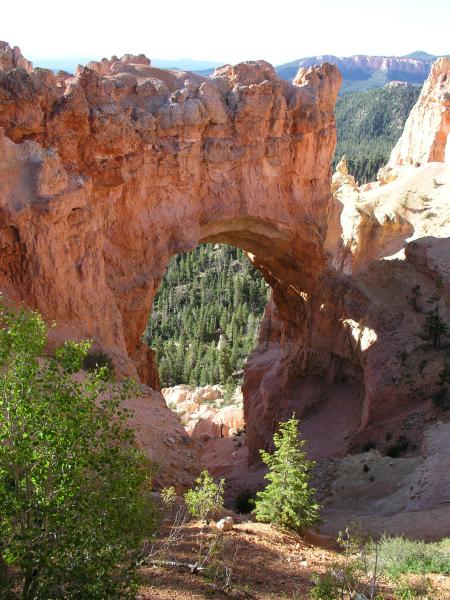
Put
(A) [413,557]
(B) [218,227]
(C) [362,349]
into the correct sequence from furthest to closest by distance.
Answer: (C) [362,349] < (B) [218,227] < (A) [413,557]

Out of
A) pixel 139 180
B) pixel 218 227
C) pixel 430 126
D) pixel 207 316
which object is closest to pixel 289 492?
pixel 139 180

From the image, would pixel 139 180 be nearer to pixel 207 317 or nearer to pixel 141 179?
pixel 141 179

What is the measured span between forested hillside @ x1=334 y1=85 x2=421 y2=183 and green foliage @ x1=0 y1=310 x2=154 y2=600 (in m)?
121

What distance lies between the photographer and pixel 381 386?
22594 mm

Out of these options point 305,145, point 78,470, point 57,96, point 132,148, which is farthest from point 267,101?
point 78,470

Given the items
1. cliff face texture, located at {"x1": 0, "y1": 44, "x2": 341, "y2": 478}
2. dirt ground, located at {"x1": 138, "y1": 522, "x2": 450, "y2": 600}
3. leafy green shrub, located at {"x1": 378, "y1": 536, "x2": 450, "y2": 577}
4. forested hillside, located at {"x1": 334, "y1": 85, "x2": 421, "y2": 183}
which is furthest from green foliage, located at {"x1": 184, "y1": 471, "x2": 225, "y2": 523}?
forested hillside, located at {"x1": 334, "y1": 85, "x2": 421, "y2": 183}

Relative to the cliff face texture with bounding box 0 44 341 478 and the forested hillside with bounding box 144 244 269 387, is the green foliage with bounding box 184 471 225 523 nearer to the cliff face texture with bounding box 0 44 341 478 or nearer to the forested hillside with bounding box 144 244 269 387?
the cliff face texture with bounding box 0 44 341 478

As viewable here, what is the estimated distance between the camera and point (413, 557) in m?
10.4

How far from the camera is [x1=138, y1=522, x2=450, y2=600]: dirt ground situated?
8.13 meters

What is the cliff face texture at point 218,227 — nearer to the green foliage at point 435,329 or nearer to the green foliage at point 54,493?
the green foliage at point 435,329

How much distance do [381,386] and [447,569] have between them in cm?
1290

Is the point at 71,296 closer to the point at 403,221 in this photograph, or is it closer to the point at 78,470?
the point at 78,470

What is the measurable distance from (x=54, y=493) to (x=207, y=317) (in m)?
60.7

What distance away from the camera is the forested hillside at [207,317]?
55.4m
